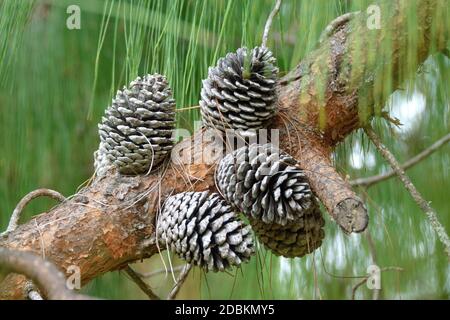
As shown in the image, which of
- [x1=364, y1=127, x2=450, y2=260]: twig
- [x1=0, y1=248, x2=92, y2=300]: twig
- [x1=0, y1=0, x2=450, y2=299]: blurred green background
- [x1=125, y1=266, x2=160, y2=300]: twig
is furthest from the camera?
[x1=0, y1=0, x2=450, y2=299]: blurred green background

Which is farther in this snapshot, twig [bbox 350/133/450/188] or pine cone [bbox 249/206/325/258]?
twig [bbox 350/133/450/188]

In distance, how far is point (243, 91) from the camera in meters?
0.78

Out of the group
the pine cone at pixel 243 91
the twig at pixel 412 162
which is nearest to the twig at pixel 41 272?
the pine cone at pixel 243 91

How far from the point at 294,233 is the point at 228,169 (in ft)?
0.35

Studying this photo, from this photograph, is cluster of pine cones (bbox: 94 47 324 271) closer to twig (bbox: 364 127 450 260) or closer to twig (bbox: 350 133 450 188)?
twig (bbox: 364 127 450 260)

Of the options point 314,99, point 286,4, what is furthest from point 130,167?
point 286,4

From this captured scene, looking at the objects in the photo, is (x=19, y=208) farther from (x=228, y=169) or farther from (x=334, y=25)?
(x=334, y=25)

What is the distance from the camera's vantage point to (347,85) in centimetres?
77

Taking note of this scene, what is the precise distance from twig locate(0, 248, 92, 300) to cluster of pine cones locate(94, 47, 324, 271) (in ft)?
0.81

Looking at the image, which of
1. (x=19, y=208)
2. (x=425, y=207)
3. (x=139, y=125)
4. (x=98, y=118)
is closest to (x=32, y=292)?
(x=19, y=208)

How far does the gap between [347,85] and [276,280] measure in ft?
1.71

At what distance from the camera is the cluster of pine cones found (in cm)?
74

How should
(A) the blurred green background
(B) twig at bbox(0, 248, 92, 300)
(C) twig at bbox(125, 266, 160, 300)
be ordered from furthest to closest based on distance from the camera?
1. (A) the blurred green background
2. (C) twig at bbox(125, 266, 160, 300)
3. (B) twig at bbox(0, 248, 92, 300)

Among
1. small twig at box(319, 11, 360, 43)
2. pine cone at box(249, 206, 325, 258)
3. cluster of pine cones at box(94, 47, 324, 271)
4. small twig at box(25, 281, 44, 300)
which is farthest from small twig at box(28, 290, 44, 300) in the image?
small twig at box(319, 11, 360, 43)
